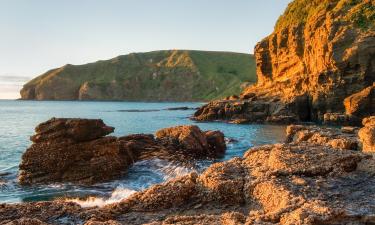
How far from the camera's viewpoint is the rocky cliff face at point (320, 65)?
202 ft

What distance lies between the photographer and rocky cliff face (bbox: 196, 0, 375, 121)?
2419 inches

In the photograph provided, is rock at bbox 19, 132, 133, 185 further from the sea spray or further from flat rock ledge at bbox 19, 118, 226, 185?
the sea spray

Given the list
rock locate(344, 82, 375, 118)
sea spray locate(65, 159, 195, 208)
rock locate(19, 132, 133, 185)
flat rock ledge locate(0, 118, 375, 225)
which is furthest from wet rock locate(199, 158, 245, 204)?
rock locate(344, 82, 375, 118)

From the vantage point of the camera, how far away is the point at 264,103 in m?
72.3

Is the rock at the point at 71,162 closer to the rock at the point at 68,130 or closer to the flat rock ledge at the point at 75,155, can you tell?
the flat rock ledge at the point at 75,155

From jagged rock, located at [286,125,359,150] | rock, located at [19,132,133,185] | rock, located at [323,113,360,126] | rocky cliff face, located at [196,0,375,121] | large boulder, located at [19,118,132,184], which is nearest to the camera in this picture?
jagged rock, located at [286,125,359,150]

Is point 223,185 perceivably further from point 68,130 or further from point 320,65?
point 320,65

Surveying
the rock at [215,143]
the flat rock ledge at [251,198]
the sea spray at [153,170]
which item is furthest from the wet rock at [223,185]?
the rock at [215,143]

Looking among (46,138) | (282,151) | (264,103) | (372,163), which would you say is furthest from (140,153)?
(264,103)

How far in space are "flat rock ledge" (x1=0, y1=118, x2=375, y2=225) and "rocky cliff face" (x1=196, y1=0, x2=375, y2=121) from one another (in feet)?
151

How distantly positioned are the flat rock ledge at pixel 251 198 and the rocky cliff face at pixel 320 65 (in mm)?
46047

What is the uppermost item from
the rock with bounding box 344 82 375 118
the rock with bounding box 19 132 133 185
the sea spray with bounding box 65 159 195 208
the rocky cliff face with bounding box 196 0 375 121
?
the rocky cliff face with bounding box 196 0 375 121

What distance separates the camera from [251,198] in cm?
931

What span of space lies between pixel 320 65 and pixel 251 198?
210ft
